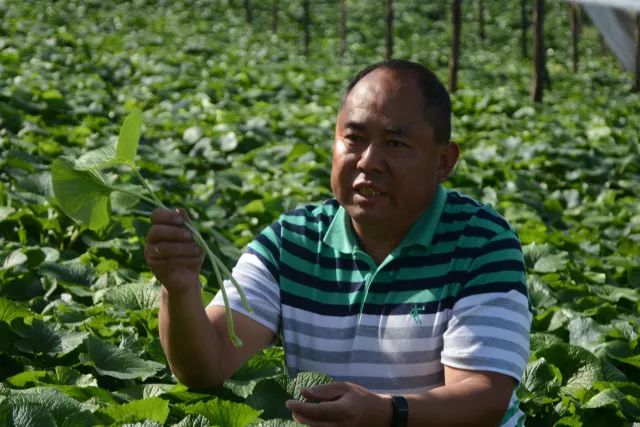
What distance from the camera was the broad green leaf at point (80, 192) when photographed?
227cm

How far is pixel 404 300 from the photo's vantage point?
8.39ft

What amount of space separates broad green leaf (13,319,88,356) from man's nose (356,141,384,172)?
117 centimetres

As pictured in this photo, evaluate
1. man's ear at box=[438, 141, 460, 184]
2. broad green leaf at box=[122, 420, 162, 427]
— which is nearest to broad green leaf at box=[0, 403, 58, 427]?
broad green leaf at box=[122, 420, 162, 427]

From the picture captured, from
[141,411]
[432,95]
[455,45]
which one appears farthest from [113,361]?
[455,45]

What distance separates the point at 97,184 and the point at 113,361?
0.90 metres

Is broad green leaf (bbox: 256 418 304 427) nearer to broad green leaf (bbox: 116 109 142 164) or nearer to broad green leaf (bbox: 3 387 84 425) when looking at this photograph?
broad green leaf (bbox: 3 387 84 425)

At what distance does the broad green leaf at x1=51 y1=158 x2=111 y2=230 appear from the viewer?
227 cm

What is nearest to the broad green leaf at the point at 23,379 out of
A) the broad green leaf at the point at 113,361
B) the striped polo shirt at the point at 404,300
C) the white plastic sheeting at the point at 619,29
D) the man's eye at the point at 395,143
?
the broad green leaf at the point at 113,361

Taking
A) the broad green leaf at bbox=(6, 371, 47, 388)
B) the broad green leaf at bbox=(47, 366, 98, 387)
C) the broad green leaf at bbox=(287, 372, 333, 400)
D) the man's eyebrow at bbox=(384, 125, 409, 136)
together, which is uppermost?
the man's eyebrow at bbox=(384, 125, 409, 136)

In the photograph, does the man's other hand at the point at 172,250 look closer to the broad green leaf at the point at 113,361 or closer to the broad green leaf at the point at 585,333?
the broad green leaf at the point at 113,361

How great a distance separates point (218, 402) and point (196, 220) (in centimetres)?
341

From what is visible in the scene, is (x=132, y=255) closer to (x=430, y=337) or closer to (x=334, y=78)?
(x=430, y=337)

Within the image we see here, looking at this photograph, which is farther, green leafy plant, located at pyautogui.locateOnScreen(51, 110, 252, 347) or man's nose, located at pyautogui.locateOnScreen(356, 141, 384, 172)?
man's nose, located at pyautogui.locateOnScreen(356, 141, 384, 172)

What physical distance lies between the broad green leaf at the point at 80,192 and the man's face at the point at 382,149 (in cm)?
55
